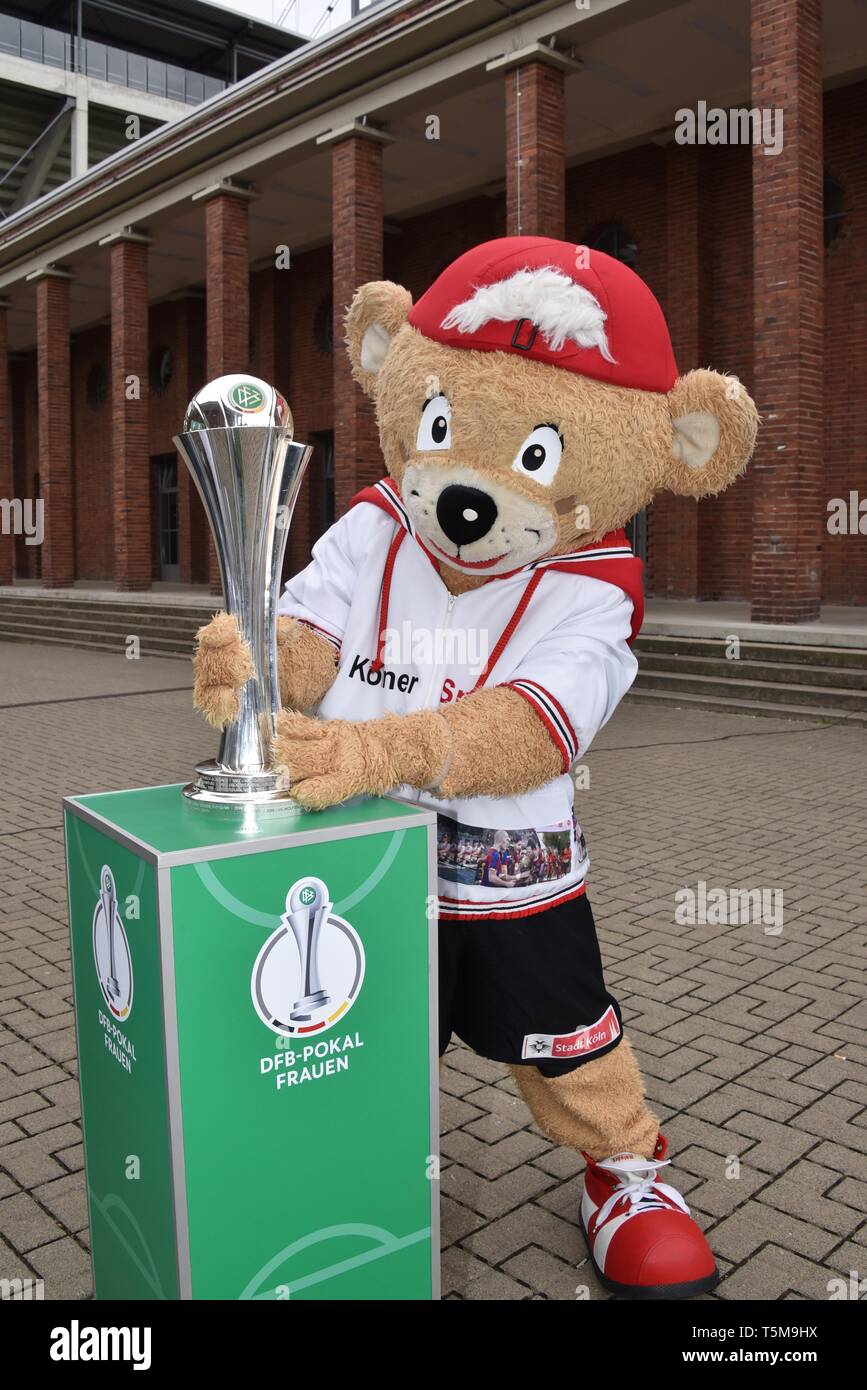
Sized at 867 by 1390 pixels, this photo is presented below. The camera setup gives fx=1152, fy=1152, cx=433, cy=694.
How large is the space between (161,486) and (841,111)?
17.2 m

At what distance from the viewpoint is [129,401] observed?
771 inches

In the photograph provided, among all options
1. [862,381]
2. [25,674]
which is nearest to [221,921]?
[25,674]

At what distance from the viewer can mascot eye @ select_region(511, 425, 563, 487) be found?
2.08 meters

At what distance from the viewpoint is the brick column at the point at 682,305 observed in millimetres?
15102

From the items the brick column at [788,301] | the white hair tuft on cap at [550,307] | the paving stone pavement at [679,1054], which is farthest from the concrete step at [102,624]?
the white hair tuft on cap at [550,307]

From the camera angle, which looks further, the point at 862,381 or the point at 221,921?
the point at 862,381

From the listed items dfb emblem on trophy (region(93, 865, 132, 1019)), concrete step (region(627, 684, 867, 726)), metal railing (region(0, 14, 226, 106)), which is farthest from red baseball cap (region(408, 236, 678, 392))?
metal railing (region(0, 14, 226, 106))

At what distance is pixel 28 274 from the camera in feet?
74.3

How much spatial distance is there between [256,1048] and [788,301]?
10.5m

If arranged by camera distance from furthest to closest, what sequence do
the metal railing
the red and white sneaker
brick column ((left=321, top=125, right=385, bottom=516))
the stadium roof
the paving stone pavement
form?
the stadium roof → the metal railing → brick column ((left=321, top=125, right=385, bottom=516)) → the paving stone pavement → the red and white sneaker

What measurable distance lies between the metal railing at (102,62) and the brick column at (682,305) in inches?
858

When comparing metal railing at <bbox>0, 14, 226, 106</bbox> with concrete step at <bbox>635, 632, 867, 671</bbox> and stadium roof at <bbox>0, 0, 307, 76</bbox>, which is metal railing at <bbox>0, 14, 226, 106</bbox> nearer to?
stadium roof at <bbox>0, 0, 307, 76</bbox>

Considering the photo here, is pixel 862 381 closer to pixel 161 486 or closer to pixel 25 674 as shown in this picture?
pixel 25 674

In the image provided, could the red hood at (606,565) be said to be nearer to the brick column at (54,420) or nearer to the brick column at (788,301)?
the brick column at (788,301)
